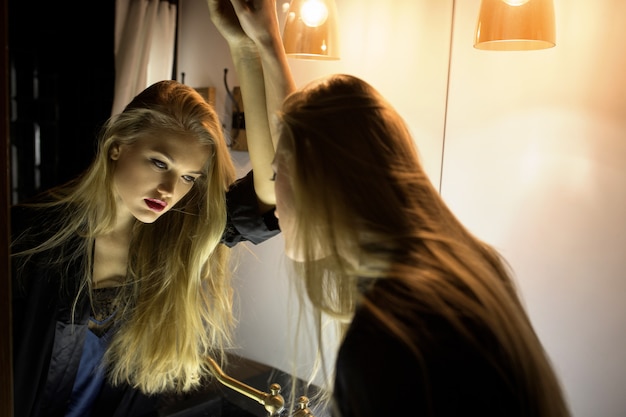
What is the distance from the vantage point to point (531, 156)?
809 mm

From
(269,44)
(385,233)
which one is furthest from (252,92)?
(385,233)

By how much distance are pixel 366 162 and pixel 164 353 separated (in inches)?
19.4

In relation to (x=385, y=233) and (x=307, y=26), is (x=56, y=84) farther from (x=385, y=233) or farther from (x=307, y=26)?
(x=307, y=26)

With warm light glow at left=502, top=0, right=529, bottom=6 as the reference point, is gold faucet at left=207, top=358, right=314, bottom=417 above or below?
below

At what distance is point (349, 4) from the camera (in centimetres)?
96

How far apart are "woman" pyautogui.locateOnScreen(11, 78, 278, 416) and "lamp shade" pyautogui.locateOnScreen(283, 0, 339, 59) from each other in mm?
218

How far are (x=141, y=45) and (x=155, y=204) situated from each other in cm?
18

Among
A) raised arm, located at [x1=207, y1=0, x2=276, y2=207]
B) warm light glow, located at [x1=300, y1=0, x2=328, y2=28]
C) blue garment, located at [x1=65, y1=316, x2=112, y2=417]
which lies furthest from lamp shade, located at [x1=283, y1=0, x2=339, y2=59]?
blue garment, located at [x1=65, y1=316, x2=112, y2=417]

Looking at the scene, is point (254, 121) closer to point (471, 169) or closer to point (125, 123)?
Result: point (125, 123)

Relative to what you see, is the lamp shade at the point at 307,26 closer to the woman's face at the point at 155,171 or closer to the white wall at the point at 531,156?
the white wall at the point at 531,156

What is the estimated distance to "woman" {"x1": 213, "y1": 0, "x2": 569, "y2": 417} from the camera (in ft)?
1.24

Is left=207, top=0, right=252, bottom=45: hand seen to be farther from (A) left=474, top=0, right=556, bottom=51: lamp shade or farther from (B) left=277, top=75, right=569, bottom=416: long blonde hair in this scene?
(A) left=474, top=0, right=556, bottom=51: lamp shade

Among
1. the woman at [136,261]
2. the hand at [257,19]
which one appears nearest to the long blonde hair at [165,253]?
the woman at [136,261]

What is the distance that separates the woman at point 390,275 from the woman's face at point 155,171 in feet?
0.56
